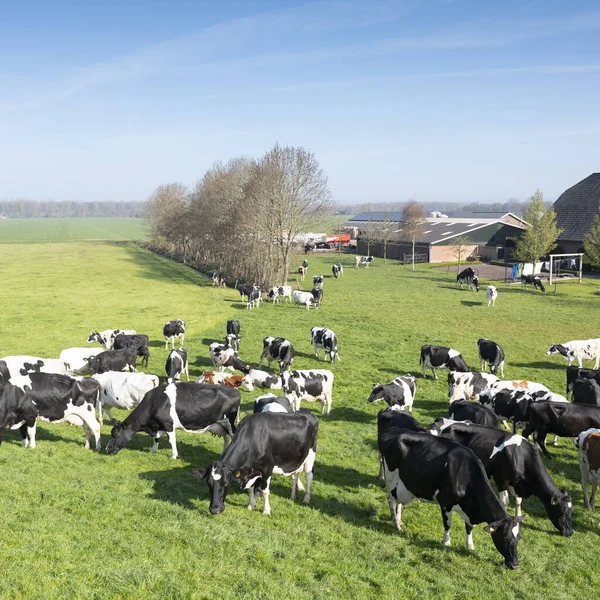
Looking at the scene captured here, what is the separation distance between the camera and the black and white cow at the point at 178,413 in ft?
42.4

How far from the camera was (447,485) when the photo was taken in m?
9.47

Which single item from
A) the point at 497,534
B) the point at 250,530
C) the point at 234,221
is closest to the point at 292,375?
the point at 250,530

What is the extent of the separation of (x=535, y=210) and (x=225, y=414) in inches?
1917

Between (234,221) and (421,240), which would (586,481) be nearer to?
(234,221)

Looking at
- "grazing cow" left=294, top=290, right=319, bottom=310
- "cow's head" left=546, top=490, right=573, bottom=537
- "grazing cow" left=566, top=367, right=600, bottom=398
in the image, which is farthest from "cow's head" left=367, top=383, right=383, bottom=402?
"grazing cow" left=294, top=290, right=319, bottom=310

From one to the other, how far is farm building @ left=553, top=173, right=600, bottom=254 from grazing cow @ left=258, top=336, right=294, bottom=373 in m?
49.2

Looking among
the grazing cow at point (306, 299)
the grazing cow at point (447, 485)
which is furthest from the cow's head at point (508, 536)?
the grazing cow at point (306, 299)

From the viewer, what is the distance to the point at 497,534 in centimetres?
898

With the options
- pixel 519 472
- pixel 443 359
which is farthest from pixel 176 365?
pixel 519 472

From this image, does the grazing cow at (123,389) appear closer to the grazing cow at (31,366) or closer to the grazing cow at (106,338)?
the grazing cow at (31,366)

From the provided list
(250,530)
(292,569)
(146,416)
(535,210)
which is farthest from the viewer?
(535,210)

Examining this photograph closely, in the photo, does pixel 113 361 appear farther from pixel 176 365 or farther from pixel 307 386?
pixel 307 386

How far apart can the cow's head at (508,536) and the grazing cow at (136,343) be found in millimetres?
16944

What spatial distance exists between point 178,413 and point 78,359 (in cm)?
908
